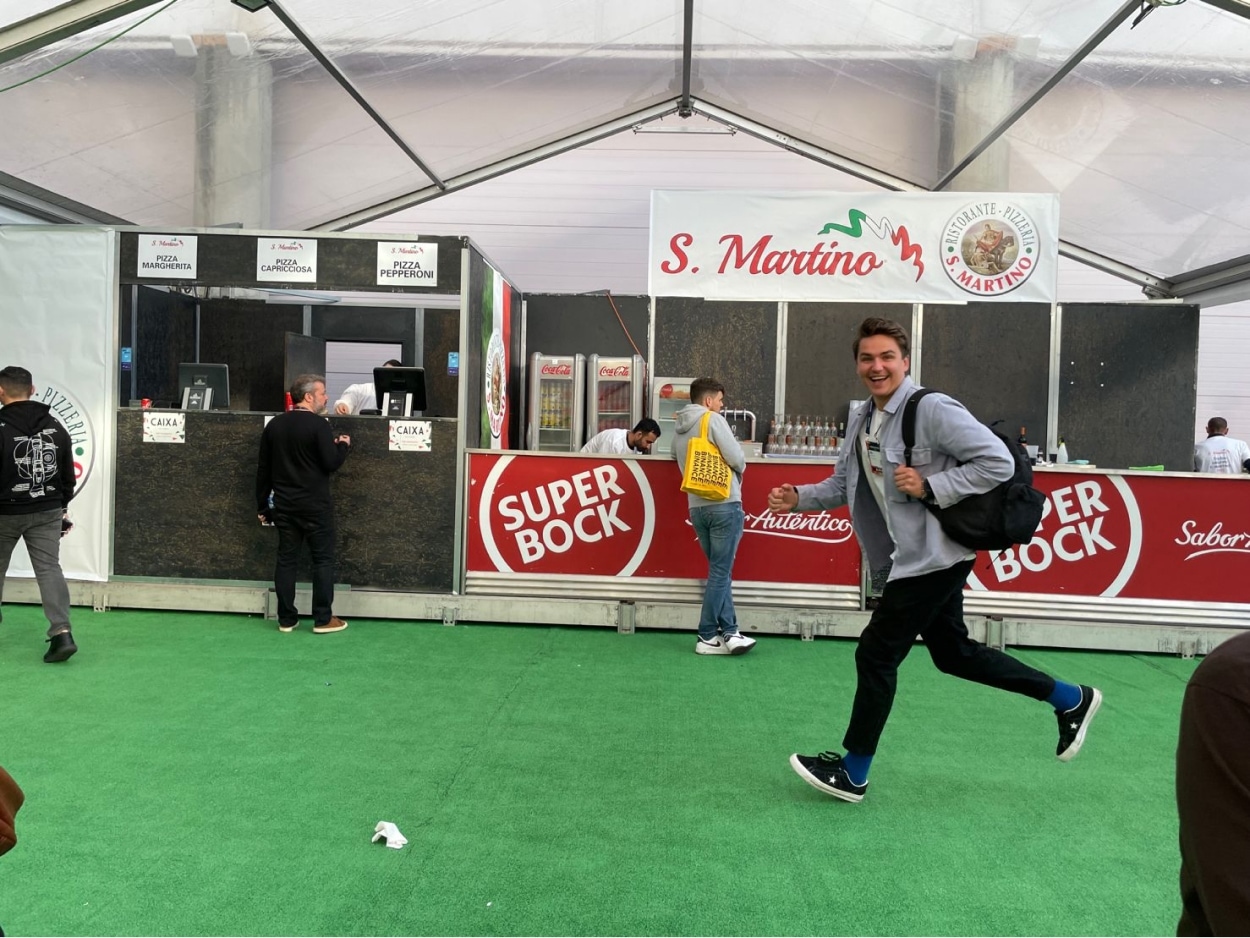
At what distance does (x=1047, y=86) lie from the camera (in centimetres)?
829

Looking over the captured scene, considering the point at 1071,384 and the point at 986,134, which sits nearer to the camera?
the point at 986,134

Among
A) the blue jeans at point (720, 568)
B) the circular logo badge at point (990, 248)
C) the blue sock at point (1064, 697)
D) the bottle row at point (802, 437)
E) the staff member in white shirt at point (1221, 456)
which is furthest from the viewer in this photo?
the staff member in white shirt at point (1221, 456)

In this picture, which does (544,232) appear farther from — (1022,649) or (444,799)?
(444,799)

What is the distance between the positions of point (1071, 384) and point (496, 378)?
5.84m

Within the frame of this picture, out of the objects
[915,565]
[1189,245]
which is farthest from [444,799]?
[1189,245]

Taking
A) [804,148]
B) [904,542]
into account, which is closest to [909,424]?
[904,542]

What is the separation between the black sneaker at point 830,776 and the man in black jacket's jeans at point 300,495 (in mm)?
4098

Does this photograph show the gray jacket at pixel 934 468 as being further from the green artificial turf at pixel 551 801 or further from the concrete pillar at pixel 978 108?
the concrete pillar at pixel 978 108

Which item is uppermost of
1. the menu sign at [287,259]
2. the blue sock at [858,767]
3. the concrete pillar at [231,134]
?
the concrete pillar at [231,134]

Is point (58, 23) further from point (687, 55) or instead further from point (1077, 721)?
point (687, 55)

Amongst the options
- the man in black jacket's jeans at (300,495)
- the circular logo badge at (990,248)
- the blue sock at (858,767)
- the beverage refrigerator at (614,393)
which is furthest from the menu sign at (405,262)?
the blue sock at (858,767)

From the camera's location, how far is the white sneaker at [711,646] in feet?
21.5

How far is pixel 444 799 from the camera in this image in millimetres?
3807

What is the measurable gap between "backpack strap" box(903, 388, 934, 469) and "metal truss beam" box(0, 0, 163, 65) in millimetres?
4816
